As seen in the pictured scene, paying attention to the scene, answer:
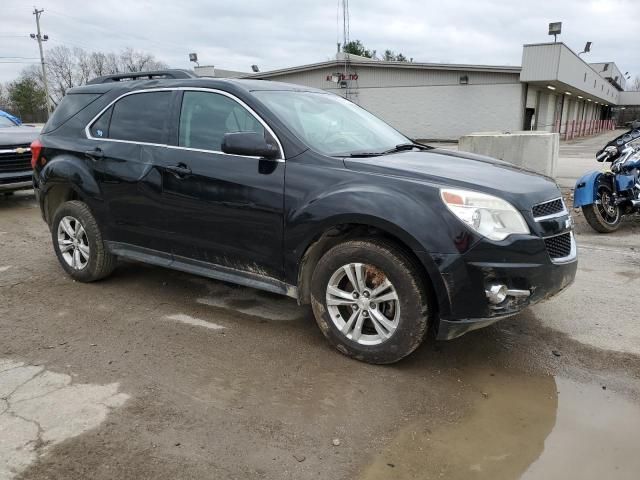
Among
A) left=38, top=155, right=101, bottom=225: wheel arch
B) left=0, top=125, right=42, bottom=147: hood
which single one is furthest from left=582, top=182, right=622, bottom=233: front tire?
left=0, top=125, right=42, bottom=147: hood

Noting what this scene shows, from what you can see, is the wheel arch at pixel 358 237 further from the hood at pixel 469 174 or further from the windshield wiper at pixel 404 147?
the windshield wiper at pixel 404 147

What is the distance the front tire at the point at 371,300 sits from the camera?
3.24 meters

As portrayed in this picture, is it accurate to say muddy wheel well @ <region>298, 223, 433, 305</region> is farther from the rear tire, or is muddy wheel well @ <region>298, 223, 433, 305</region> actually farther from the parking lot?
the rear tire

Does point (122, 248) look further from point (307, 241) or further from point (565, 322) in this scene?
point (565, 322)

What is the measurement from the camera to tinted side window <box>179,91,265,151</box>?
12.9ft

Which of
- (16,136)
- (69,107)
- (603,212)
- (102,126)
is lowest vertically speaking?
(603,212)

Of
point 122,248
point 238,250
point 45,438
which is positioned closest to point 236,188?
point 238,250

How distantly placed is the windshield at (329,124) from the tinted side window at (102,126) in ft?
5.18

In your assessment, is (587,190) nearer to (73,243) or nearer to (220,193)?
(220,193)

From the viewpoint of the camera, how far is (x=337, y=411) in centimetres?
299

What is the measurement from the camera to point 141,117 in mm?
4508

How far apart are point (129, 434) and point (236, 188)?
1.77 metres

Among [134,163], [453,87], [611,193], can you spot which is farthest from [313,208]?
[453,87]

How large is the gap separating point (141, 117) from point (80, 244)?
142 cm
